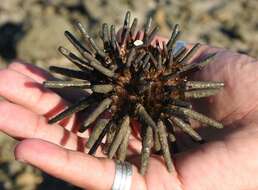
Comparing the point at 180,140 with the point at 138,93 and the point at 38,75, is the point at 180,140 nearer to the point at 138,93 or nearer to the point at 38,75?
the point at 138,93

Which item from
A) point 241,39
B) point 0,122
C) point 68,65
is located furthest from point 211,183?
point 241,39

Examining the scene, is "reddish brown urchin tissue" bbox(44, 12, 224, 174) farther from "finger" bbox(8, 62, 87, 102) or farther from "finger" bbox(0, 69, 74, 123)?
"finger" bbox(8, 62, 87, 102)

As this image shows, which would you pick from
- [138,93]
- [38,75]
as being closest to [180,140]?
[138,93]

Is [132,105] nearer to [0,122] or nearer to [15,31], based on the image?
[0,122]

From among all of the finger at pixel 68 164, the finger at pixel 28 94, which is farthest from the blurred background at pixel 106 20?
the finger at pixel 68 164

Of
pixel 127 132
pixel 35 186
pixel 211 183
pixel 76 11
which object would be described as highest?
pixel 76 11

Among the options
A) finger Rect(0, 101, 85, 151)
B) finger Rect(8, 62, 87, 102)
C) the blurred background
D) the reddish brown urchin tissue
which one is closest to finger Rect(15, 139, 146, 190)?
the reddish brown urchin tissue
